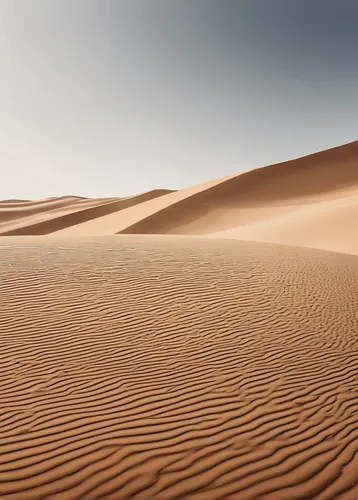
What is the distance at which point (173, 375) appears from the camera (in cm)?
569

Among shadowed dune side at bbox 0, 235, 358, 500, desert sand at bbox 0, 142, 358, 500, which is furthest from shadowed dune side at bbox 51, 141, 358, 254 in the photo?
shadowed dune side at bbox 0, 235, 358, 500

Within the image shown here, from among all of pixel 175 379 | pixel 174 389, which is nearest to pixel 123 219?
pixel 175 379

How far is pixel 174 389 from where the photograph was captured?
5293mm

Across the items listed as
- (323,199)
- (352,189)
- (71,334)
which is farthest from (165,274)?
(352,189)

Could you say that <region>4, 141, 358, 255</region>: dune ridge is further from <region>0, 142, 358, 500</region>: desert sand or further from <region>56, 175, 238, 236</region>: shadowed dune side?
<region>0, 142, 358, 500</region>: desert sand

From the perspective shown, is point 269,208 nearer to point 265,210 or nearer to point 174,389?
point 265,210

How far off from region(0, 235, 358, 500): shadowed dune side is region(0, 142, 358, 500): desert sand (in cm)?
2

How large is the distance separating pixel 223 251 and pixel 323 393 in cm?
1159

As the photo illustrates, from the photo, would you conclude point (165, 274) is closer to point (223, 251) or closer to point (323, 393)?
point (223, 251)

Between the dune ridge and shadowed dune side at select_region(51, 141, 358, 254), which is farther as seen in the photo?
shadowed dune side at select_region(51, 141, 358, 254)

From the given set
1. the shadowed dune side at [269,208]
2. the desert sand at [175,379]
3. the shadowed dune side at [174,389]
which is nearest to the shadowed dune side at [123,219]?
the shadowed dune side at [269,208]

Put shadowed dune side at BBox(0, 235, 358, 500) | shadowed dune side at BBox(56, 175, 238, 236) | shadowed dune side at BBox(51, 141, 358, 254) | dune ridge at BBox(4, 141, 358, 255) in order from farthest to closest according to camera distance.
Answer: shadowed dune side at BBox(56, 175, 238, 236) < shadowed dune side at BBox(51, 141, 358, 254) < dune ridge at BBox(4, 141, 358, 255) < shadowed dune side at BBox(0, 235, 358, 500)

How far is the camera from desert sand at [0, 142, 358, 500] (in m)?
3.75

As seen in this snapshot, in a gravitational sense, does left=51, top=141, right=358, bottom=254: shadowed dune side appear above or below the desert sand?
above
